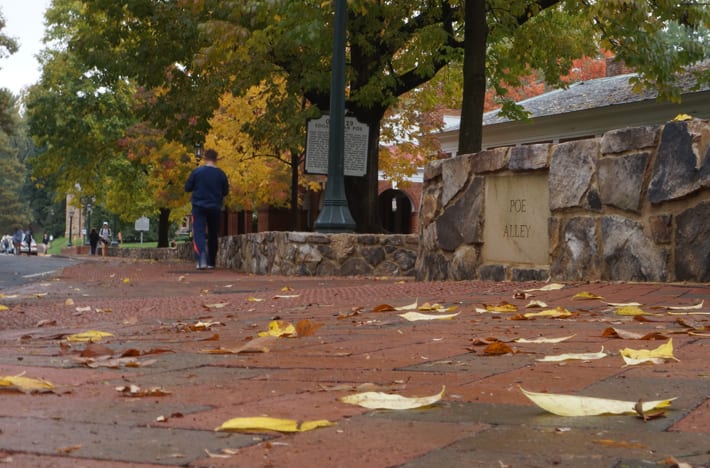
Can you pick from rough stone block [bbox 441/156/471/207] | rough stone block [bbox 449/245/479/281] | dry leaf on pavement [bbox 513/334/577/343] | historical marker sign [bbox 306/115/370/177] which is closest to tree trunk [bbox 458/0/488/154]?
historical marker sign [bbox 306/115/370/177]

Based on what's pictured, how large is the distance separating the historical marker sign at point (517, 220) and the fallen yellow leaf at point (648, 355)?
5322 mm

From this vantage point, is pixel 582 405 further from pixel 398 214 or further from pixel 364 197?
pixel 398 214

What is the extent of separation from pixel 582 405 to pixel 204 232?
43.4 feet

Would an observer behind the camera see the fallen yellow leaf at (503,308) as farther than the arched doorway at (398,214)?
No

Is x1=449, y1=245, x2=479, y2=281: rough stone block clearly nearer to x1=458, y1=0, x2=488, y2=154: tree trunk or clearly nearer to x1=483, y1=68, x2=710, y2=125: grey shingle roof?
x1=458, y1=0, x2=488, y2=154: tree trunk

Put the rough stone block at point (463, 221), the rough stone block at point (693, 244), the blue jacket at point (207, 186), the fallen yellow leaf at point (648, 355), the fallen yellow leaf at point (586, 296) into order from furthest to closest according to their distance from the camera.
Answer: the blue jacket at point (207, 186), the rough stone block at point (463, 221), the rough stone block at point (693, 244), the fallen yellow leaf at point (586, 296), the fallen yellow leaf at point (648, 355)

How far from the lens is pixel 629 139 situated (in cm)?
813

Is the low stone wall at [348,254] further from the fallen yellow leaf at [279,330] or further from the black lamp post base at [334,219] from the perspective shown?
the fallen yellow leaf at [279,330]

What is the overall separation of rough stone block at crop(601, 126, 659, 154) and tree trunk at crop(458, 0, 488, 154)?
661 cm

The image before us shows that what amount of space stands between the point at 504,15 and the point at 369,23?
2473 mm

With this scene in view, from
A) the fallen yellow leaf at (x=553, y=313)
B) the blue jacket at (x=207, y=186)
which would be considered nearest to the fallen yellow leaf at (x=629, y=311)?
the fallen yellow leaf at (x=553, y=313)

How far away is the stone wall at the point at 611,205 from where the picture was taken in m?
7.68

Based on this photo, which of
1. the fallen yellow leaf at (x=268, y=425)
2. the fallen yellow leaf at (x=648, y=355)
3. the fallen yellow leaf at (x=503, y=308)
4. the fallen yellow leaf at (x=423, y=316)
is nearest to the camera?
the fallen yellow leaf at (x=268, y=425)

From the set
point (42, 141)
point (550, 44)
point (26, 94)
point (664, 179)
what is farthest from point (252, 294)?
point (26, 94)
